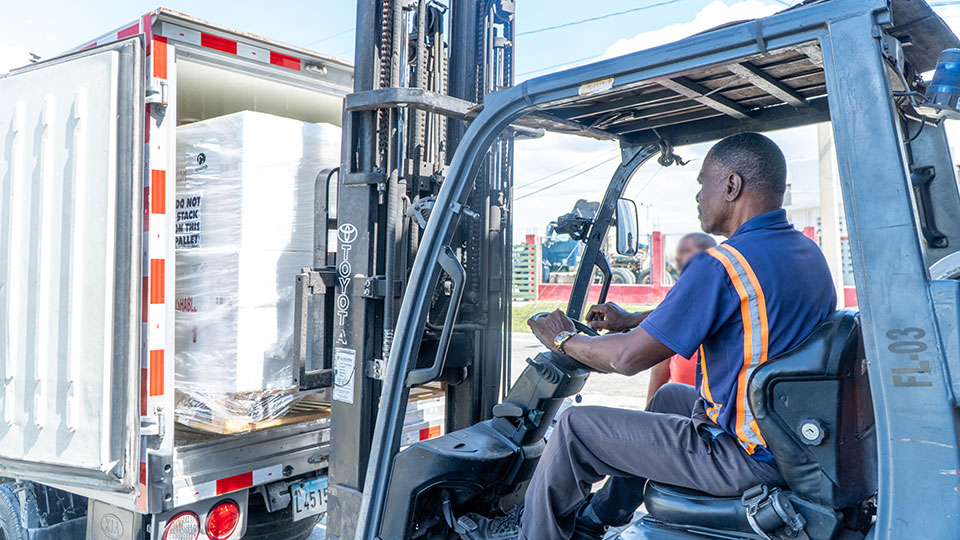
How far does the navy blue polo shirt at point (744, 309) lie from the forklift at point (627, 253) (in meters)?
0.10

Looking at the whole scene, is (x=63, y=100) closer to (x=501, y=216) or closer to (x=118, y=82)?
(x=118, y=82)

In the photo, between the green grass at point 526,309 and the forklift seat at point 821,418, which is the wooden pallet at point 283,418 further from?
the green grass at point 526,309

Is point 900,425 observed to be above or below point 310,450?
above

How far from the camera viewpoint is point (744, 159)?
210cm

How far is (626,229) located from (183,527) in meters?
2.23

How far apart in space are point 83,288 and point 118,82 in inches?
34.2

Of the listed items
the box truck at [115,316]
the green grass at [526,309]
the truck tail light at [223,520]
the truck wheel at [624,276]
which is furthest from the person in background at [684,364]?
the truck wheel at [624,276]

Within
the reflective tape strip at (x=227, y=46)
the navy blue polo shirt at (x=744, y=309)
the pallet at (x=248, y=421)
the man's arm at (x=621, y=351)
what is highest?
the reflective tape strip at (x=227, y=46)

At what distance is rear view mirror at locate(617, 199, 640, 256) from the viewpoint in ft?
8.26

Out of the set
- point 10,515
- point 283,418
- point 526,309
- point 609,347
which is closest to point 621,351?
point 609,347

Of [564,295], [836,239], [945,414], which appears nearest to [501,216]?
[945,414]

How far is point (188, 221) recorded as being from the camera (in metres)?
3.25

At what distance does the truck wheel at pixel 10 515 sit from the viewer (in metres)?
3.50

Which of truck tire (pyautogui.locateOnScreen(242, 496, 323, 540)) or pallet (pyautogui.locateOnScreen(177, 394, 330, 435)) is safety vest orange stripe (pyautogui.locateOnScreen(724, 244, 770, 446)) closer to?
pallet (pyautogui.locateOnScreen(177, 394, 330, 435))
